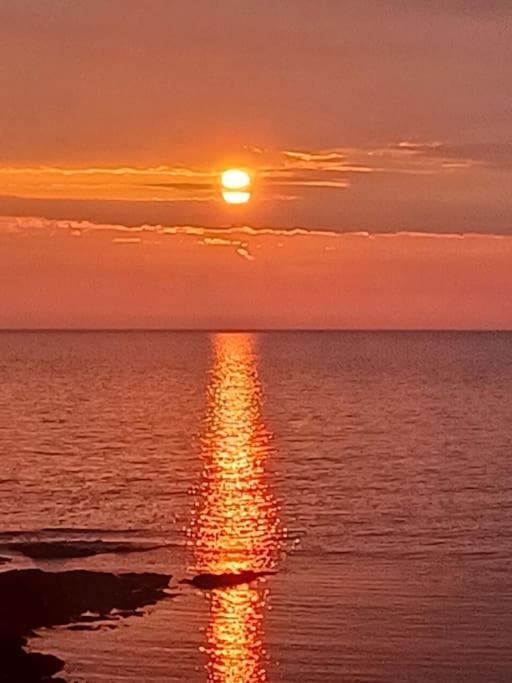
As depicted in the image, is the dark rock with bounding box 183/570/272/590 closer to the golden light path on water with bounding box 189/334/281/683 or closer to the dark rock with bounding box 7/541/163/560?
the golden light path on water with bounding box 189/334/281/683

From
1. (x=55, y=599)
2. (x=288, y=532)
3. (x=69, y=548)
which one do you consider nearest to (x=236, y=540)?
(x=288, y=532)

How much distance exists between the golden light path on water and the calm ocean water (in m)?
0.11

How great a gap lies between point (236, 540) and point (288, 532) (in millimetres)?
2680

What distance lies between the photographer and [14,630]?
123 feet

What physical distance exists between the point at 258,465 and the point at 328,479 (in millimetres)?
9233

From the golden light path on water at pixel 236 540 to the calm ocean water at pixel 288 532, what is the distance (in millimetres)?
112

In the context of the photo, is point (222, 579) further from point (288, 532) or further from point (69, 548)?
point (288, 532)

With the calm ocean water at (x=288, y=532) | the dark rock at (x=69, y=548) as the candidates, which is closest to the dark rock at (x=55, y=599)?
the calm ocean water at (x=288, y=532)

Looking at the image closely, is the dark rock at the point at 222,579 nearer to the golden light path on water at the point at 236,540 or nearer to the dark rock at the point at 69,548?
the golden light path on water at the point at 236,540

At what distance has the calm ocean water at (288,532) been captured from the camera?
120ft

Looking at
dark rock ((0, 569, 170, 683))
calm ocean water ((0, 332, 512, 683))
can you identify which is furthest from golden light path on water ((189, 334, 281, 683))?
dark rock ((0, 569, 170, 683))

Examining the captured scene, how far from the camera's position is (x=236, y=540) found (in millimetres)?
54969

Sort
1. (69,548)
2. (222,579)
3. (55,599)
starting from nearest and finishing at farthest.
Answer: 1. (55,599)
2. (222,579)
3. (69,548)

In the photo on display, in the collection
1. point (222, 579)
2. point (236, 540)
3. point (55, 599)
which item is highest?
point (236, 540)
